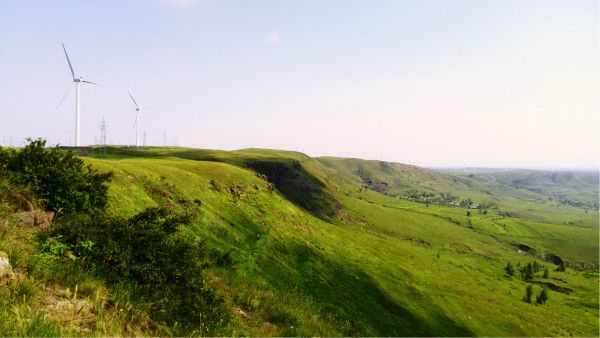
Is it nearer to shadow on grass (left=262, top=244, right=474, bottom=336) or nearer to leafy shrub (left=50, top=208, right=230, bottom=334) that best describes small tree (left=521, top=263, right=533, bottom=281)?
shadow on grass (left=262, top=244, right=474, bottom=336)

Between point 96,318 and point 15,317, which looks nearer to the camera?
point 15,317

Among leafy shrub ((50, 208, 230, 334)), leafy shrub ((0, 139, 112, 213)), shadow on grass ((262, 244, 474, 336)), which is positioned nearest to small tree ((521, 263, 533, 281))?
shadow on grass ((262, 244, 474, 336))

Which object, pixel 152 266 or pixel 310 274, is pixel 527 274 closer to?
pixel 310 274

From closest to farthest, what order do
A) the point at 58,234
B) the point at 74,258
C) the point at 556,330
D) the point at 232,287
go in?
the point at 74,258 → the point at 58,234 → the point at 232,287 → the point at 556,330

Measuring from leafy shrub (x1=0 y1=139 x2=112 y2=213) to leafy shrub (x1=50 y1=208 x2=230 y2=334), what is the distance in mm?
3992

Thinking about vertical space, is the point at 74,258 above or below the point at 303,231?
above

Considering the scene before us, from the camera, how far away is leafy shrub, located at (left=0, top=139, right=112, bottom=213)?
1850 cm

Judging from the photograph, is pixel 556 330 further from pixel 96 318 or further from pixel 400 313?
pixel 96 318

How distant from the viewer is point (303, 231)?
92438 millimetres

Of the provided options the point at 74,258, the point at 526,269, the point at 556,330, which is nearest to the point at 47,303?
the point at 74,258

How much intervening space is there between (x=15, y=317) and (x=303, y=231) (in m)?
84.7

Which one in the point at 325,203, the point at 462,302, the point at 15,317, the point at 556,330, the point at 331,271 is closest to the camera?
the point at 15,317

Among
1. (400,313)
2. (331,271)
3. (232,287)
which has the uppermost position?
(232,287)

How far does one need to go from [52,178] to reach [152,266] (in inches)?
349
